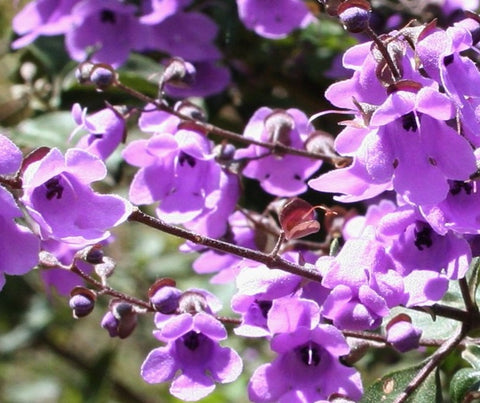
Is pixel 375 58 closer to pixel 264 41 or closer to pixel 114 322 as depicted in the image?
pixel 114 322

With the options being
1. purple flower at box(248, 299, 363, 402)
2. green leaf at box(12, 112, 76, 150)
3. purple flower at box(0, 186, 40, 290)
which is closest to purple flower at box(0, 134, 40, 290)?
purple flower at box(0, 186, 40, 290)

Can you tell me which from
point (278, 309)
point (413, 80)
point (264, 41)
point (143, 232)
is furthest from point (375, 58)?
point (143, 232)

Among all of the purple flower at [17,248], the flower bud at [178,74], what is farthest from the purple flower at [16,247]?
the flower bud at [178,74]

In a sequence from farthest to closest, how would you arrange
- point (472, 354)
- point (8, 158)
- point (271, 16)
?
1. point (271, 16)
2. point (472, 354)
3. point (8, 158)

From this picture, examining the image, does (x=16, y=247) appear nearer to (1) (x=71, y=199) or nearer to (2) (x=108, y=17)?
(1) (x=71, y=199)

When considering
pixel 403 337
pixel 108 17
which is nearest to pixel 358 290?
pixel 403 337

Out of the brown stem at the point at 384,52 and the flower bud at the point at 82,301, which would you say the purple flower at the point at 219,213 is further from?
the brown stem at the point at 384,52
